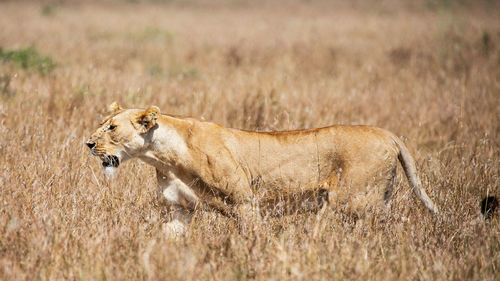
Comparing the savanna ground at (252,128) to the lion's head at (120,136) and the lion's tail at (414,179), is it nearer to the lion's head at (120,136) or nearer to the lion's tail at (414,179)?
the lion's tail at (414,179)

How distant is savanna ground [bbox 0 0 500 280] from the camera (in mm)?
3430

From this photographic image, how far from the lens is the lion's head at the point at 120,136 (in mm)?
3947

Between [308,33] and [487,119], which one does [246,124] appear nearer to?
[487,119]

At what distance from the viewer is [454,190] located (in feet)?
15.8

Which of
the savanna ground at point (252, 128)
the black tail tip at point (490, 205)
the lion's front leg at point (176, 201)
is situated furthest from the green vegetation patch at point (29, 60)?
the black tail tip at point (490, 205)

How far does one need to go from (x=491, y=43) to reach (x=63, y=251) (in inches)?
525

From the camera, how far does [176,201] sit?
13.5ft

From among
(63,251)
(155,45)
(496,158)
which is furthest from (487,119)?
(155,45)

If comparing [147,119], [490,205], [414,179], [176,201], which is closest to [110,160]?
[147,119]

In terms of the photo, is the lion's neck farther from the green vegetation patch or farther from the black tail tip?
the green vegetation patch

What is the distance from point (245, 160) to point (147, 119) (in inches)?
A: 33.7

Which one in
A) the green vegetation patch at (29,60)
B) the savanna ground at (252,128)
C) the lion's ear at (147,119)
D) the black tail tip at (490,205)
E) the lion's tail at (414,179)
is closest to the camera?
the savanna ground at (252,128)

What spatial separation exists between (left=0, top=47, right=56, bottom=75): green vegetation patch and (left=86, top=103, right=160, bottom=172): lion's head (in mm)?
5691

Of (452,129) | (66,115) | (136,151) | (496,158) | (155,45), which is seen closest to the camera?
(136,151)
